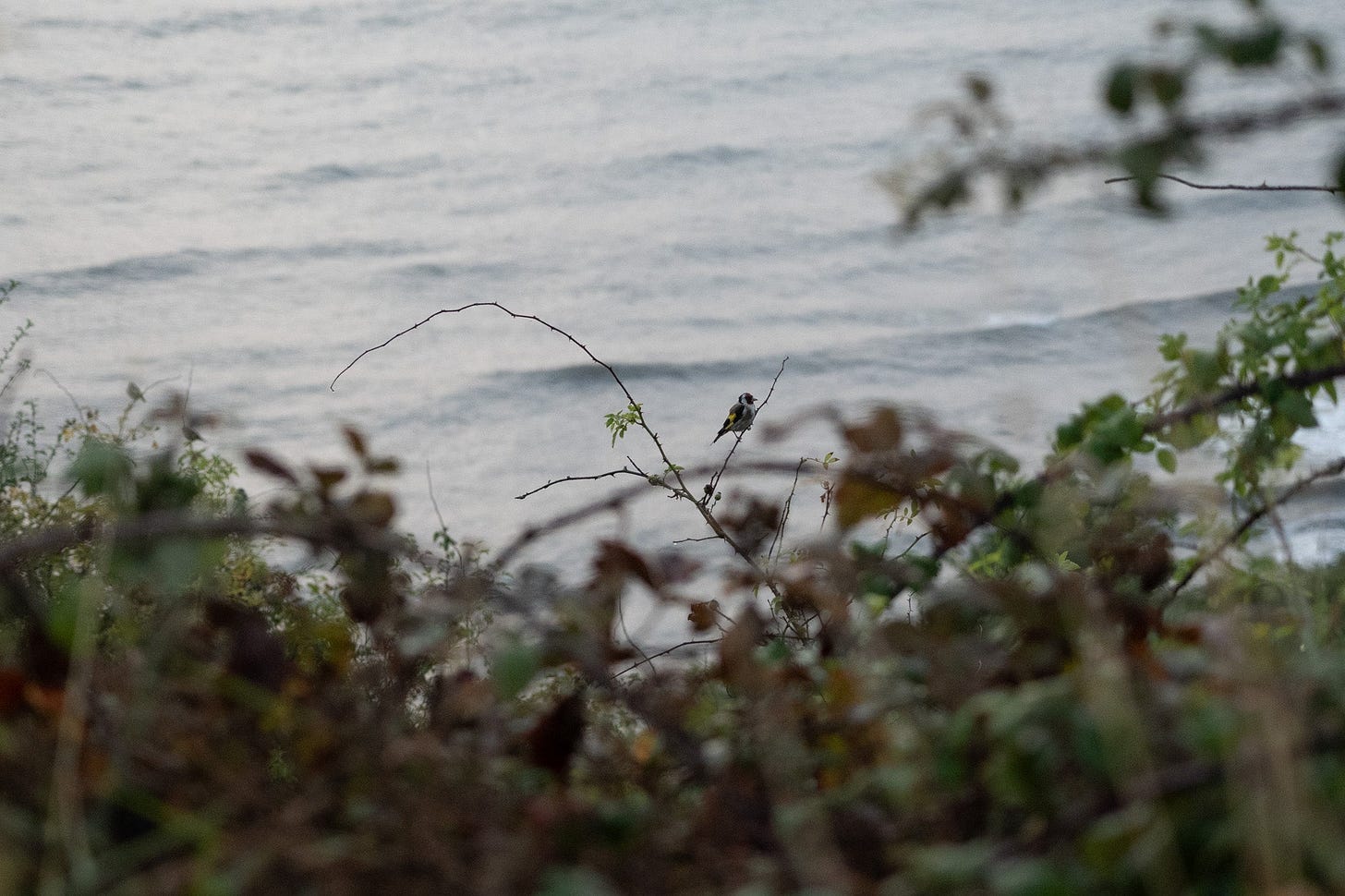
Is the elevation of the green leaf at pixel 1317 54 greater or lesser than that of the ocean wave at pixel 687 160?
lesser

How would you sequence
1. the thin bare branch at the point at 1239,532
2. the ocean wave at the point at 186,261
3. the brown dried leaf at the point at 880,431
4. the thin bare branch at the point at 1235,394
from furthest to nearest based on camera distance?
the ocean wave at the point at 186,261
the thin bare branch at the point at 1235,394
the thin bare branch at the point at 1239,532
the brown dried leaf at the point at 880,431

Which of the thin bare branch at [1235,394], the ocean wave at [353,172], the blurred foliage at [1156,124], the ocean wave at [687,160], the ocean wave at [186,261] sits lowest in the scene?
the thin bare branch at [1235,394]

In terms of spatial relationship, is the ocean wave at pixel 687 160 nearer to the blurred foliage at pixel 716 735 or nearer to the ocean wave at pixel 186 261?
the ocean wave at pixel 186 261

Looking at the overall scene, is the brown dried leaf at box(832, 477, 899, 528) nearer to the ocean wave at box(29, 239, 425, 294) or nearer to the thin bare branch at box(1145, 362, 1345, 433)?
the thin bare branch at box(1145, 362, 1345, 433)

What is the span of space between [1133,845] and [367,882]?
42 centimetres

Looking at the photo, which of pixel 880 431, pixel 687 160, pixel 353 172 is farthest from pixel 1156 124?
pixel 353 172

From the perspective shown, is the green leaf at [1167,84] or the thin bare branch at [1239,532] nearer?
the green leaf at [1167,84]

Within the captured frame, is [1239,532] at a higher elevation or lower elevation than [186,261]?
lower

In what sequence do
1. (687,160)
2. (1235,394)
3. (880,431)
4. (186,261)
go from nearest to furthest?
(880,431) → (1235,394) → (186,261) → (687,160)

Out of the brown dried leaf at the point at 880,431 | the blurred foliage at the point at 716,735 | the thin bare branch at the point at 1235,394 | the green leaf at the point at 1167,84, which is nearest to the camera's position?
the blurred foliage at the point at 716,735

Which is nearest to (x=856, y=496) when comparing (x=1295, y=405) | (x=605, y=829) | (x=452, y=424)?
(x=605, y=829)

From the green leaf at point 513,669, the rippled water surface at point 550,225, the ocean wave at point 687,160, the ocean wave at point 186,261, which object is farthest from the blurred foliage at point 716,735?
the ocean wave at point 687,160

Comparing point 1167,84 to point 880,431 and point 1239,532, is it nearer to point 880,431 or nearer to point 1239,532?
point 880,431

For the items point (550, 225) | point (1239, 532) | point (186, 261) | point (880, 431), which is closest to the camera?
point (880, 431)
